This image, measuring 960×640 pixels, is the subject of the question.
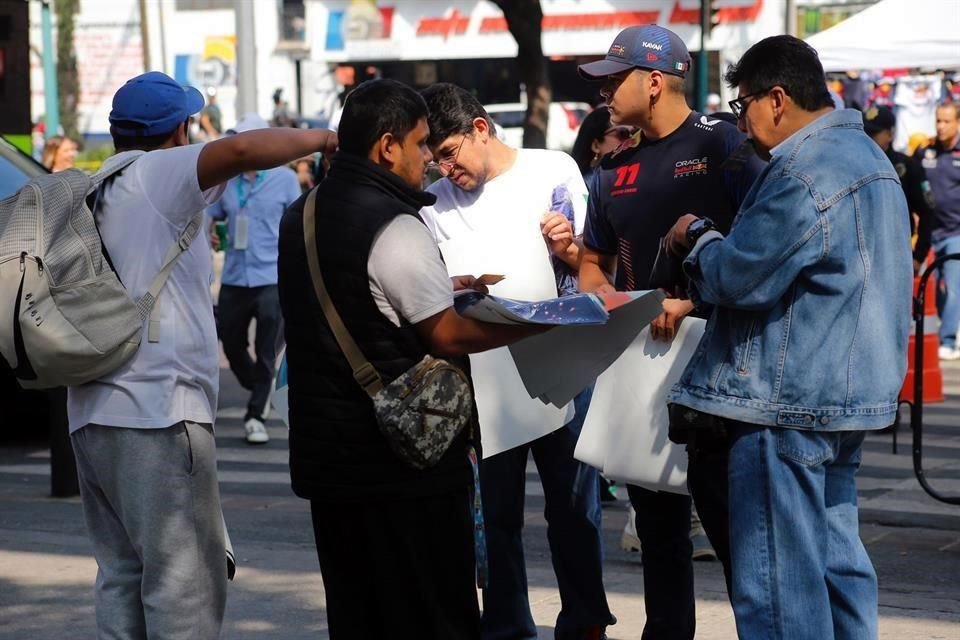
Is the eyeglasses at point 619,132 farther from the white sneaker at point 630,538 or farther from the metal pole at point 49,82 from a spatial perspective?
the metal pole at point 49,82

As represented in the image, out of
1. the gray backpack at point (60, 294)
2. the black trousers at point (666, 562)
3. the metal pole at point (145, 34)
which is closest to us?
the gray backpack at point (60, 294)

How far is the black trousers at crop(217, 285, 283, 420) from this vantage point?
10.0 m

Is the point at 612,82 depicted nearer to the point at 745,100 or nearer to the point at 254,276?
the point at 745,100

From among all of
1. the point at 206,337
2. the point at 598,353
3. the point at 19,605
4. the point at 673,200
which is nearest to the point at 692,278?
the point at 598,353

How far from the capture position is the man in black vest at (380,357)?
12.5 ft

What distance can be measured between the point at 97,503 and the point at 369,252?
1180mm

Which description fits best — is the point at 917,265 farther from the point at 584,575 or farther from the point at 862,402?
the point at 862,402

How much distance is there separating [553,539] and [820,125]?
1.92 meters

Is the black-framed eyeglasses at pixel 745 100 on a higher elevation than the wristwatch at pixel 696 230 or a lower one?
higher

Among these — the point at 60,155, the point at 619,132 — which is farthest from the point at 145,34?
the point at 619,132

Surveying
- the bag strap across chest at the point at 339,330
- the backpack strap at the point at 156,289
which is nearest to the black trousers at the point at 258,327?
the backpack strap at the point at 156,289

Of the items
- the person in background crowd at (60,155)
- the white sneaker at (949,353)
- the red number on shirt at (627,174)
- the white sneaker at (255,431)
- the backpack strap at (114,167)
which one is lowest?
the white sneaker at (949,353)

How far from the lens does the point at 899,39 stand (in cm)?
1166

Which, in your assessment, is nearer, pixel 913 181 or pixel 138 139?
pixel 138 139
